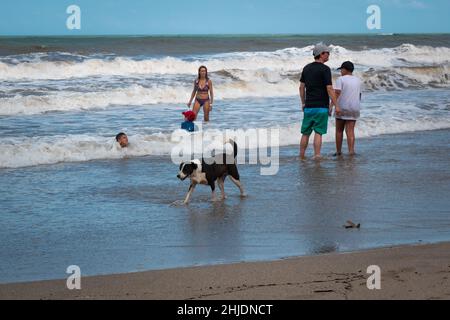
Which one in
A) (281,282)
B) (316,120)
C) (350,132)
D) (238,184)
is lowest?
(281,282)

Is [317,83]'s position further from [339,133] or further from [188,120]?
[188,120]

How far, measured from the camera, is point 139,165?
12031mm

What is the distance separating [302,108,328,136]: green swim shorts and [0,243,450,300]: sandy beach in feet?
19.1

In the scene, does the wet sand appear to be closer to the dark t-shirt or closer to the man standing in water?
the man standing in water

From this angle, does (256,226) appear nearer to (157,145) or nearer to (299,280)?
(299,280)

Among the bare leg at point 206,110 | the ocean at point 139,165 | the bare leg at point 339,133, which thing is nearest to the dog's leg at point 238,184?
the ocean at point 139,165

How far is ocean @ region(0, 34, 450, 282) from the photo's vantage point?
7.07m

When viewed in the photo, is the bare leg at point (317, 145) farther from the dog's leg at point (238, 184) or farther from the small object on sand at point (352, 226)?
the small object on sand at point (352, 226)

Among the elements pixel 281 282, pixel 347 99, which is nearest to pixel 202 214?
pixel 281 282

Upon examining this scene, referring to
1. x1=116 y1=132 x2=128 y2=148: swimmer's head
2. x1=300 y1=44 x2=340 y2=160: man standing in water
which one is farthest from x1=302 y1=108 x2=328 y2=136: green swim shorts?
x1=116 y1=132 x2=128 y2=148: swimmer's head

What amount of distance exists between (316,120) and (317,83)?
23.5 inches
